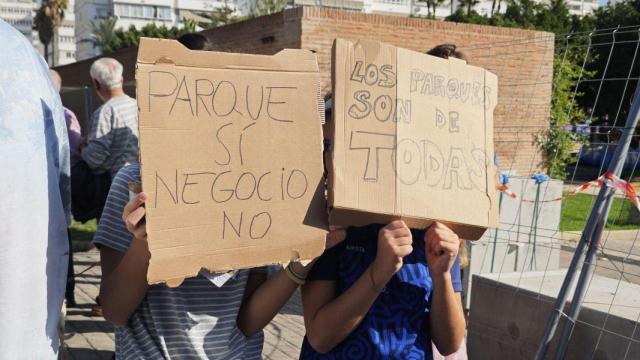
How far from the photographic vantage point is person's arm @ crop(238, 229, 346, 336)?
1.84 m

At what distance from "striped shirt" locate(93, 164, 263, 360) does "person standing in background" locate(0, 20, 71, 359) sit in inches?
6.4

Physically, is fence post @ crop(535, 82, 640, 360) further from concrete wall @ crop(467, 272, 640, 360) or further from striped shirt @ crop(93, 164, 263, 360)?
striped shirt @ crop(93, 164, 263, 360)

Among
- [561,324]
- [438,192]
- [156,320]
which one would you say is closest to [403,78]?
[438,192]

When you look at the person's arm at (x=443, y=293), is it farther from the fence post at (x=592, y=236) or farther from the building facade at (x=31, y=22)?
the building facade at (x=31, y=22)

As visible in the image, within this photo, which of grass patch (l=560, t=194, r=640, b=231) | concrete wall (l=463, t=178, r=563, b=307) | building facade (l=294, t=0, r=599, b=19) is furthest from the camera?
building facade (l=294, t=0, r=599, b=19)

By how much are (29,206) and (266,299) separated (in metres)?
0.67

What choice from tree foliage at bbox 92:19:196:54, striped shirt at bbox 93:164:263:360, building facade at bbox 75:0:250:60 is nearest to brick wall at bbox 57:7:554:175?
striped shirt at bbox 93:164:263:360

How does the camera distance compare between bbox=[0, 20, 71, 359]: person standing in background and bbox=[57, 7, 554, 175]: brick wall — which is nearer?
bbox=[0, 20, 71, 359]: person standing in background

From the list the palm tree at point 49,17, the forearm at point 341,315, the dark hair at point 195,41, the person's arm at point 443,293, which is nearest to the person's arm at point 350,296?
the forearm at point 341,315

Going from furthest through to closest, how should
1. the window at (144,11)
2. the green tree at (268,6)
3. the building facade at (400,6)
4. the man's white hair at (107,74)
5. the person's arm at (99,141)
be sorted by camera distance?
the window at (144,11) → the building facade at (400,6) → the green tree at (268,6) → the man's white hair at (107,74) → the person's arm at (99,141)

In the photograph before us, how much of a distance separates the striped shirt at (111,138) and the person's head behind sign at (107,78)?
124mm

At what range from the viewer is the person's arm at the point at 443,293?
1777mm

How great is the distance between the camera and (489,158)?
76.9 inches

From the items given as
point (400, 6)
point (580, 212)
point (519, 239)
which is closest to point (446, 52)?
point (519, 239)
